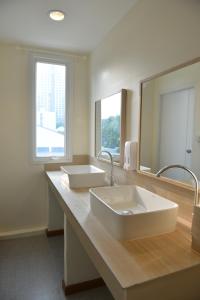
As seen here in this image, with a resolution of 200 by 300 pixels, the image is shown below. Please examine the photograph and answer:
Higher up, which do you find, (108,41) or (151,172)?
(108,41)

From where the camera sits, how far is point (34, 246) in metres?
2.68

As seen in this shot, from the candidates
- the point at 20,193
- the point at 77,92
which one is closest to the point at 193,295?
the point at 20,193

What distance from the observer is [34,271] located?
2.21 m

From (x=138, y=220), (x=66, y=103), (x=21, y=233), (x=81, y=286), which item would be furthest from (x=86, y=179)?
(x=21, y=233)

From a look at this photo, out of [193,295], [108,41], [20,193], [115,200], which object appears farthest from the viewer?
[20,193]

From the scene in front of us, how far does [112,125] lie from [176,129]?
0.95m

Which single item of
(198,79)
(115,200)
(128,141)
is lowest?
(115,200)

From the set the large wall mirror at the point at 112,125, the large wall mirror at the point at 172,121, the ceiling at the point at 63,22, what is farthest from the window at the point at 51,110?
the large wall mirror at the point at 172,121

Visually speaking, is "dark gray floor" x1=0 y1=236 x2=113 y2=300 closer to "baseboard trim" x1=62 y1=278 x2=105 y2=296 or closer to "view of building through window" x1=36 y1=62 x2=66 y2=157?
"baseboard trim" x1=62 y1=278 x2=105 y2=296

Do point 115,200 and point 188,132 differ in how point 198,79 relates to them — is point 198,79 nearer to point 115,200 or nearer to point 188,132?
point 188,132

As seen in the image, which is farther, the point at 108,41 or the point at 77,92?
the point at 77,92

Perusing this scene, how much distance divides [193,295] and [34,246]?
7.17ft

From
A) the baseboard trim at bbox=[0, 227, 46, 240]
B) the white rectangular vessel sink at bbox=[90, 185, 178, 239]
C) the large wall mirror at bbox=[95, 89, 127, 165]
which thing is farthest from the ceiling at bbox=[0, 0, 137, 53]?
the baseboard trim at bbox=[0, 227, 46, 240]

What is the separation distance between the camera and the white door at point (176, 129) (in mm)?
1312
